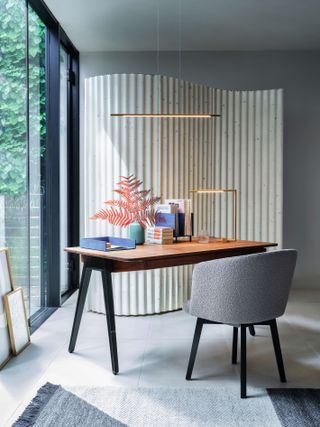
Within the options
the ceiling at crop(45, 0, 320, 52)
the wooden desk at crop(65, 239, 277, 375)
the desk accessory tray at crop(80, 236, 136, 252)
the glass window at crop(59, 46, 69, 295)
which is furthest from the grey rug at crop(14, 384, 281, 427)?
the ceiling at crop(45, 0, 320, 52)

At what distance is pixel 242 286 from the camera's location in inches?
99.4

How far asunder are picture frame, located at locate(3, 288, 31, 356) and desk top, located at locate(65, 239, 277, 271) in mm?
533

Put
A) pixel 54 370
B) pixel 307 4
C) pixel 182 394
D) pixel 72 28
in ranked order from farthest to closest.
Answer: pixel 72 28, pixel 307 4, pixel 54 370, pixel 182 394

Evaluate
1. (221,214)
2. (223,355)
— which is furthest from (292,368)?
(221,214)

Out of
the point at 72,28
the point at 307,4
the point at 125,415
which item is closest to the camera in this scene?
the point at 125,415

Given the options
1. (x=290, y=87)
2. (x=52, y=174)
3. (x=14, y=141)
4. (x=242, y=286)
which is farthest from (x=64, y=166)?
(x=242, y=286)

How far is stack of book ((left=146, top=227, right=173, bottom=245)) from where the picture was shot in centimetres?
339

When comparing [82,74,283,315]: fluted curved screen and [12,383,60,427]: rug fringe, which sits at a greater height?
[82,74,283,315]: fluted curved screen

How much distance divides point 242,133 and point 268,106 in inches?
15.4

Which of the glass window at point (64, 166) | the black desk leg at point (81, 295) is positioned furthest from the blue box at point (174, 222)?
the glass window at point (64, 166)

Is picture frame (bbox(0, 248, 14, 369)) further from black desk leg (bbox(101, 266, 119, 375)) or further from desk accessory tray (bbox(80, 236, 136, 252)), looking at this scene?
black desk leg (bbox(101, 266, 119, 375))

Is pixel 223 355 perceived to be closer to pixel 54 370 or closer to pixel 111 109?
pixel 54 370

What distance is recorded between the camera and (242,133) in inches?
199

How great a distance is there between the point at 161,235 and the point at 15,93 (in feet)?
4.98
